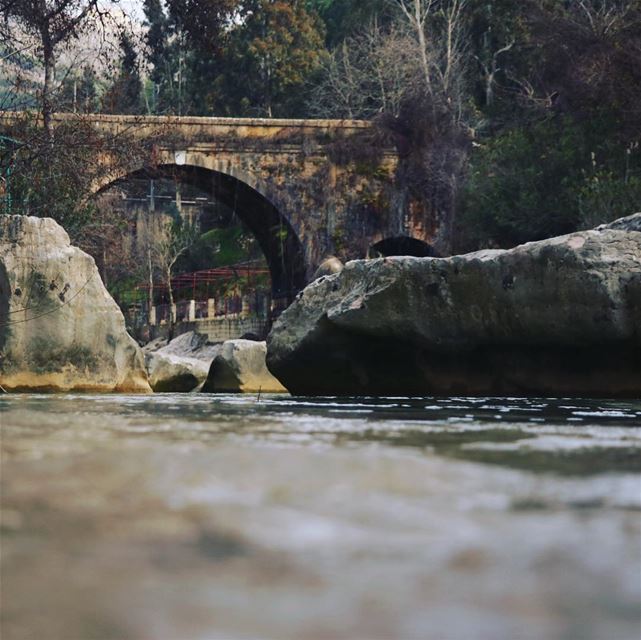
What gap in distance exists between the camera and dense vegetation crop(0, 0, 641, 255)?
14.2 m

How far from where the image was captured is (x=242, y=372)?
1242cm

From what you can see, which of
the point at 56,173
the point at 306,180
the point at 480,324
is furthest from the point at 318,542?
the point at 306,180

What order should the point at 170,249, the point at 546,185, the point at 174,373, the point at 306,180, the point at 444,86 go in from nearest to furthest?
the point at 174,373, the point at 546,185, the point at 306,180, the point at 444,86, the point at 170,249

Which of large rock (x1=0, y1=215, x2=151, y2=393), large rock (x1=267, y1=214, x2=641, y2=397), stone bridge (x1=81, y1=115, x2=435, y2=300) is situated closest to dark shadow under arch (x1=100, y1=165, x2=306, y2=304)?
stone bridge (x1=81, y1=115, x2=435, y2=300)

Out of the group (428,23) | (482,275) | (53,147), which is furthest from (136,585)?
(428,23)

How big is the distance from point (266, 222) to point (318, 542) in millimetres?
30139

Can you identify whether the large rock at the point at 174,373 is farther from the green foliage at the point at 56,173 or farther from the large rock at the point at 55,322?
the large rock at the point at 55,322

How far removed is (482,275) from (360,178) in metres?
22.8

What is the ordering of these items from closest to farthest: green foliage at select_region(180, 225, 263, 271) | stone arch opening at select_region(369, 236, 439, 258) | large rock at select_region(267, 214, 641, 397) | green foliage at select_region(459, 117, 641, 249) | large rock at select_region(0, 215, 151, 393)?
1. large rock at select_region(267, 214, 641, 397)
2. large rock at select_region(0, 215, 151, 393)
3. green foliage at select_region(459, 117, 641, 249)
4. stone arch opening at select_region(369, 236, 439, 258)
5. green foliage at select_region(180, 225, 263, 271)

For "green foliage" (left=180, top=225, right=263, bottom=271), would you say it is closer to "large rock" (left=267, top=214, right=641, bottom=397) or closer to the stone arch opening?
the stone arch opening

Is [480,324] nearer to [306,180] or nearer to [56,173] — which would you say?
[56,173]

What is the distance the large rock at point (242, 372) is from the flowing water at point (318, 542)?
9.69 meters

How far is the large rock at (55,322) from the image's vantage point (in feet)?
31.3

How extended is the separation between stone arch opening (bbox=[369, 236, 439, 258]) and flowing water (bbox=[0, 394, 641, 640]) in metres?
27.9
